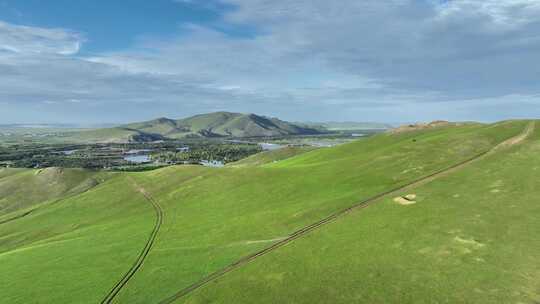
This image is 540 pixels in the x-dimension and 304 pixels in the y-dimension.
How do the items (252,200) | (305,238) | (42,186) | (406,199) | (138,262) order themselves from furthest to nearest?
(42,186) < (252,200) < (406,199) < (138,262) < (305,238)

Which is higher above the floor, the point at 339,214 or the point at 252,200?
the point at 339,214

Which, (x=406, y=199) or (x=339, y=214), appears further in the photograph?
(x=339, y=214)

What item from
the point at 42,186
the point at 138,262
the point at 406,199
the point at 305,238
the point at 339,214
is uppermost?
the point at 406,199

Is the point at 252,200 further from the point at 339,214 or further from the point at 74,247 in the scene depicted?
the point at 74,247

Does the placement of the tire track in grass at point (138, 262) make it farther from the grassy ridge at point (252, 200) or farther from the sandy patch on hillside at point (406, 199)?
the sandy patch on hillside at point (406, 199)

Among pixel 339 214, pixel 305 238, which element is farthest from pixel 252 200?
pixel 305 238

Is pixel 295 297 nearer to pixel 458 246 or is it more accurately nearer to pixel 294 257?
pixel 294 257
